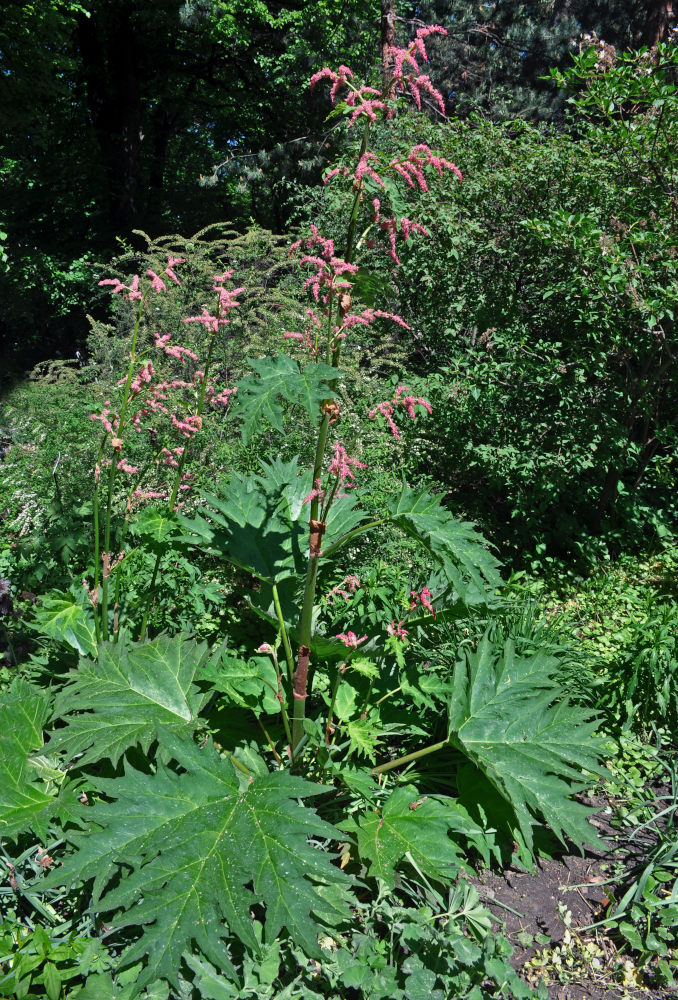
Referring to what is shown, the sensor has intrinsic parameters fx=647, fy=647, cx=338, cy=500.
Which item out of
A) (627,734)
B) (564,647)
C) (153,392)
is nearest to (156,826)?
(153,392)

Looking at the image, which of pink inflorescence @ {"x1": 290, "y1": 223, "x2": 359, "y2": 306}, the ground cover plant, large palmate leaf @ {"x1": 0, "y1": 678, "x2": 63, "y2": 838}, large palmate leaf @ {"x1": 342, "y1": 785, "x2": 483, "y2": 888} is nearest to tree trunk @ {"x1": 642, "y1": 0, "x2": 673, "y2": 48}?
the ground cover plant

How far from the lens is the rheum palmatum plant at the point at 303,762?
5.51ft

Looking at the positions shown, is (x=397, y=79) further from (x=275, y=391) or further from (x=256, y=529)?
(x=256, y=529)

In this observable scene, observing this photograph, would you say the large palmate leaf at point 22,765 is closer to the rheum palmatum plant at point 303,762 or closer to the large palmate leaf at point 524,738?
the rheum palmatum plant at point 303,762

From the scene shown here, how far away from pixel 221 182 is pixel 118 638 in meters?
14.9

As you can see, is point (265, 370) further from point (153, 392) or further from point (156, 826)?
point (156, 826)

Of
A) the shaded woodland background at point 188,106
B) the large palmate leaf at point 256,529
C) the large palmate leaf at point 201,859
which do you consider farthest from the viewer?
the shaded woodland background at point 188,106

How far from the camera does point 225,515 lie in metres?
3.12

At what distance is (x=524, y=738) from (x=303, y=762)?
0.86m

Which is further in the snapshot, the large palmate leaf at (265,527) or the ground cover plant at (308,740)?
the large palmate leaf at (265,527)

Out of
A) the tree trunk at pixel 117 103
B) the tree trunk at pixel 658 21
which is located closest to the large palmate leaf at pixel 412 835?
the tree trunk at pixel 658 21

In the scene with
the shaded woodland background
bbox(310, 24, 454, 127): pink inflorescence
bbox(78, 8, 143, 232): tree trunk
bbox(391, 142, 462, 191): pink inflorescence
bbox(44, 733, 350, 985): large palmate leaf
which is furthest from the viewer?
bbox(78, 8, 143, 232): tree trunk

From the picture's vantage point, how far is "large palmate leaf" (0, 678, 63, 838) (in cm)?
200

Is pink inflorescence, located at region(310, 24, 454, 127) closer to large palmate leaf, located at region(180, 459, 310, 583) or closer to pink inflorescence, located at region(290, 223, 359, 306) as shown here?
pink inflorescence, located at region(290, 223, 359, 306)
